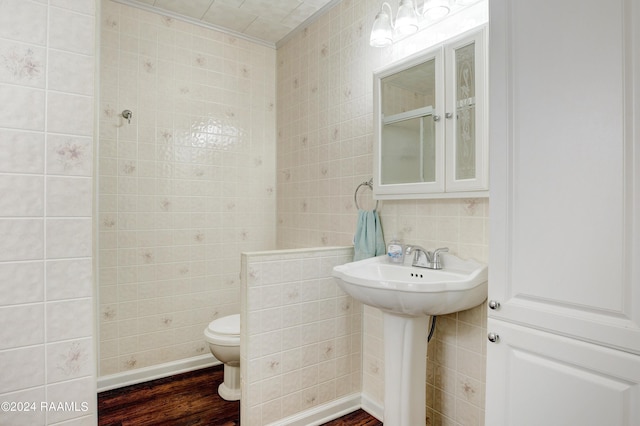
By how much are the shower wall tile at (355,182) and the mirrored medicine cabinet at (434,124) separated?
119 millimetres

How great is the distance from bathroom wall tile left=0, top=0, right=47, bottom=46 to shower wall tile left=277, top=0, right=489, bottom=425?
1.54m

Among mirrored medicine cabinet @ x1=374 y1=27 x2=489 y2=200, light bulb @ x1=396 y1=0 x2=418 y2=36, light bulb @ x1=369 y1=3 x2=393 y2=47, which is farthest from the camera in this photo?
light bulb @ x1=369 y1=3 x2=393 y2=47

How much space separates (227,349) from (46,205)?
4.75 ft

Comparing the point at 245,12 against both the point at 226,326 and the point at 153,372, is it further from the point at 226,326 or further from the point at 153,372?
the point at 153,372

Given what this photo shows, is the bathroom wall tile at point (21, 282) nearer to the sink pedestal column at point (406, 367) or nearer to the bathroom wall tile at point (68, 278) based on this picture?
the bathroom wall tile at point (68, 278)

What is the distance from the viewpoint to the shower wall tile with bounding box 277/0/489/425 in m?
1.64

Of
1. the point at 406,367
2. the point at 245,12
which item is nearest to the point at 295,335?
the point at 406,367

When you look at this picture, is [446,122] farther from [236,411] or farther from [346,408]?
[236,411]

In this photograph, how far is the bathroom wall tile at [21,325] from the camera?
3.19 feet

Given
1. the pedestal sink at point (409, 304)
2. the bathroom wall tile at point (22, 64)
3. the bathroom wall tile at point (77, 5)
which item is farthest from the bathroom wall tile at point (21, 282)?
the pedestal sink at point (409, 304)

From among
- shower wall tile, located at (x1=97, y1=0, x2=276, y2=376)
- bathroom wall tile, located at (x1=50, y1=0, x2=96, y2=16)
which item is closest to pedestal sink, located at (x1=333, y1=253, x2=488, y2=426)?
bathroom wall tile, located at (x1=50, y1=0, x2=96, y2=16)

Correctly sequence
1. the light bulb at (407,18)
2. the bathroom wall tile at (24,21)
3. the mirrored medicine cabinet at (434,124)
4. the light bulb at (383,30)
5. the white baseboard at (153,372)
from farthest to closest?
the white baseboard at (153,372) < the light bulb at (383,30) < the light bulb at (407,18) < the mirrored medicine cabinet at (434,124) < the bathroom wall tile at (24,21)

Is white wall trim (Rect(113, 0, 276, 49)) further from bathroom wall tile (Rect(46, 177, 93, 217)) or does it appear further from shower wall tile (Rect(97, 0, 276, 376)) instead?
bathroom wall tile (Rect(46, 177, 93, 217))

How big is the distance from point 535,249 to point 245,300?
51.0 inches
